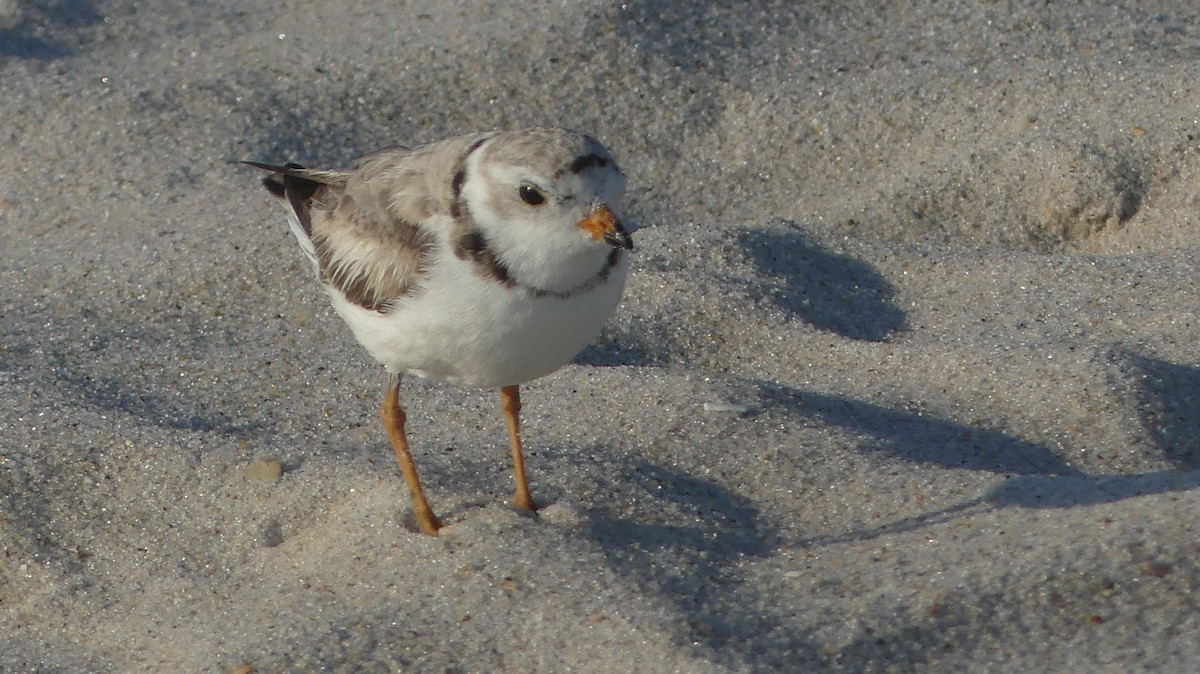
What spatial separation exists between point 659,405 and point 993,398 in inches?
46.2

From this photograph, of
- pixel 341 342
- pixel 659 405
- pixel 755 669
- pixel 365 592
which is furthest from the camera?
pixel 341 342

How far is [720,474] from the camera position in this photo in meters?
4.40

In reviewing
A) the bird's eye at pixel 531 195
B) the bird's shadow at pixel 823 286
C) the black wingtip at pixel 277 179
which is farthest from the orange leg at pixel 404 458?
the bird's shadow at pixel 823 286

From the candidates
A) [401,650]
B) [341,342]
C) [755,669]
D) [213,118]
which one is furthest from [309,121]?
[755,669]

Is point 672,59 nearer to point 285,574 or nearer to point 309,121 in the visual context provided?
point 309,121

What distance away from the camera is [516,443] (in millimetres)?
4148

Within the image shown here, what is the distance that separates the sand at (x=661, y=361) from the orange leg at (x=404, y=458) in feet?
0.26

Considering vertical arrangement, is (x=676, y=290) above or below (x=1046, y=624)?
below

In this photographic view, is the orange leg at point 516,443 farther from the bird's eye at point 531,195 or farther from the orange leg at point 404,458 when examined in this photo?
the bird's eye at point 531,195

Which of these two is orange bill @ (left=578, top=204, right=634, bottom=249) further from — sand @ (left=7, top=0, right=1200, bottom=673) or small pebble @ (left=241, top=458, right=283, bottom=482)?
small pebble @ (left=241, top=458, right=283, bottom=482)

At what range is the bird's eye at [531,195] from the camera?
3582 mm

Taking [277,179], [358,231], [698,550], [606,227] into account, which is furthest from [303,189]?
[698,550]

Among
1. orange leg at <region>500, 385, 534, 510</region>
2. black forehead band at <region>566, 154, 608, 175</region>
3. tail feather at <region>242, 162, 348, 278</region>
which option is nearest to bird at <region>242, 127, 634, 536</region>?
black forehead band at <region>566, 154, 608, 175</region>

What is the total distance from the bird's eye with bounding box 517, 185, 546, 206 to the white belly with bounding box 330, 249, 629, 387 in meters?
0.23
